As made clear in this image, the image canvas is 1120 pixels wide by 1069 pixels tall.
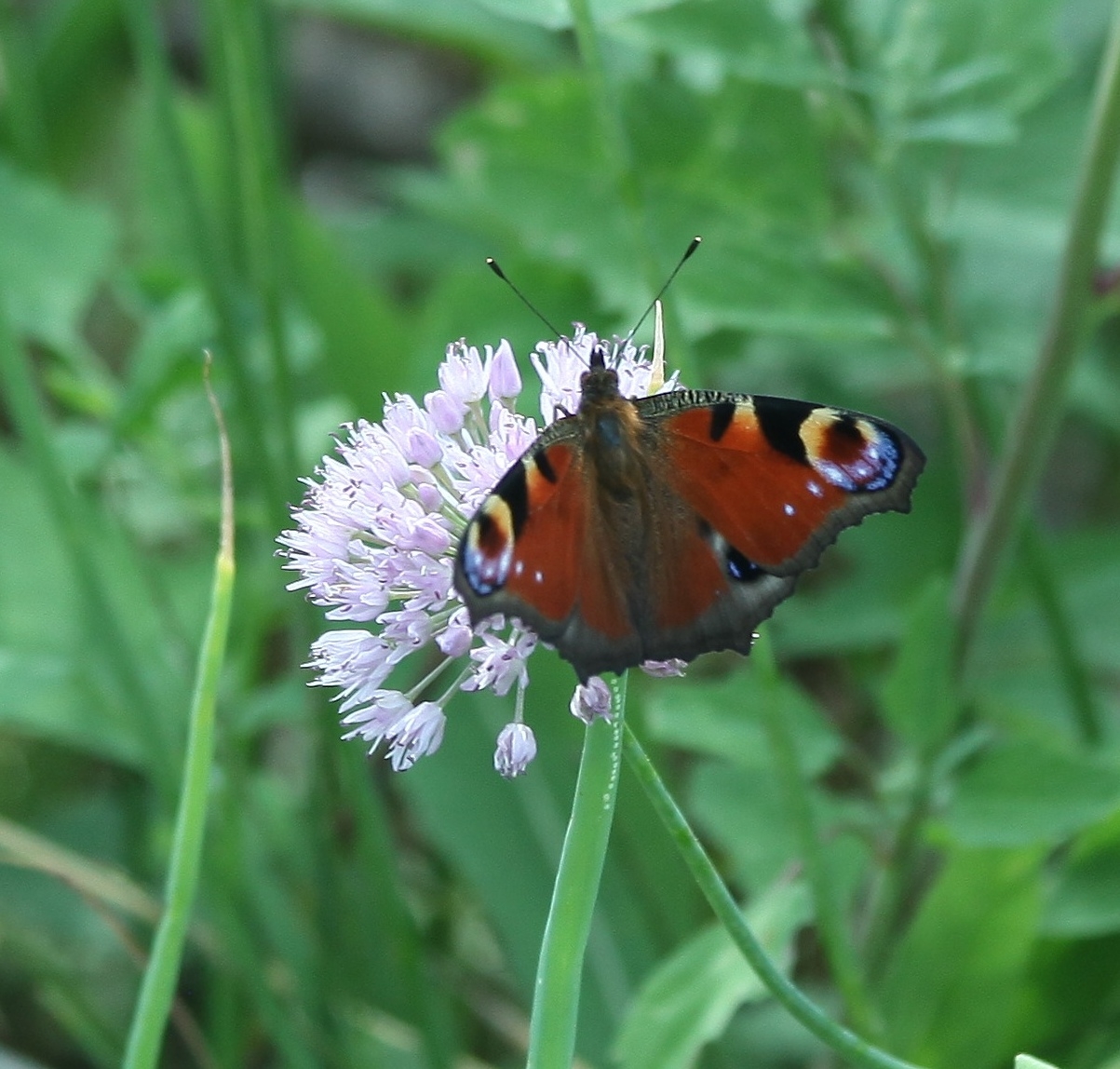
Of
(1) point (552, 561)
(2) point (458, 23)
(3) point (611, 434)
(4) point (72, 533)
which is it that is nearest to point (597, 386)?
(3) point (611, 434)

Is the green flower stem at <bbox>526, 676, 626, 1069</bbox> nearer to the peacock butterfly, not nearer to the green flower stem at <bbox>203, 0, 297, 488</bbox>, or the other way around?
the peacock butterfly

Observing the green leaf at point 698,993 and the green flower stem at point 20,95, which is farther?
the green flower stem at point 20,95

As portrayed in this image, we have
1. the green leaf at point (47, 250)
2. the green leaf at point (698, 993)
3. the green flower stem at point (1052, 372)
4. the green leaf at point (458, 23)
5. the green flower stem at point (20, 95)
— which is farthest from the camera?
the green leaf at point (458, 23)

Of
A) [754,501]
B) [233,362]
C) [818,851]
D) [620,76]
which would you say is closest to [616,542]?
[754,501]

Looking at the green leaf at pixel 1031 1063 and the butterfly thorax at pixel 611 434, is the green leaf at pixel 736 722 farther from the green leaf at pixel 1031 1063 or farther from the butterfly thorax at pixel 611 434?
the green leaf at pixel 1031 1063

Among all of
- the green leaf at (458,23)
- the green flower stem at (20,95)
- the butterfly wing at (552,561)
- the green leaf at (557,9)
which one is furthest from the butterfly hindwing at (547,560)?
the green leaf at (458,23)
